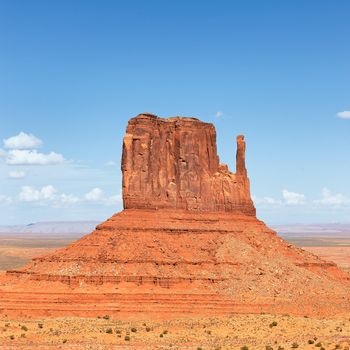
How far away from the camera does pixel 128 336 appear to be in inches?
2640

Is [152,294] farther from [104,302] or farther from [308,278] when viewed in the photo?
[308,278]

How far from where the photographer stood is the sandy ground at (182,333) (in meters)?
62.7

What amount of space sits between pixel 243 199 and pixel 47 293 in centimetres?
2794

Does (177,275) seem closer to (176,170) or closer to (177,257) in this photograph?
(177,257)

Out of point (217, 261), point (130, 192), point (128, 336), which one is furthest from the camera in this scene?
point (130, 192)

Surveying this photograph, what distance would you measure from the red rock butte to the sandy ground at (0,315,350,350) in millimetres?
4680

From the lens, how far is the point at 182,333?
70.3m

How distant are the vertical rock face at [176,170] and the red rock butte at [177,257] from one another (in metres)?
0.12

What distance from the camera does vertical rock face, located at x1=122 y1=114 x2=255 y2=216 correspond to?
9669cm

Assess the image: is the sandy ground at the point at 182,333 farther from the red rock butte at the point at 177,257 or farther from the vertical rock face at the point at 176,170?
the vertical rock face at the point at 176,170

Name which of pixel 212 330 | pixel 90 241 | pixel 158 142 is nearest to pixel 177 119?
pixel 158 142

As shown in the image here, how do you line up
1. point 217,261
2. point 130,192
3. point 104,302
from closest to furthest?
point 104,302, point 217,261, point 130,192

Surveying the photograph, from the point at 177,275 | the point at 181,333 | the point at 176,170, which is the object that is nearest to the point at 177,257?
the point at 177,275

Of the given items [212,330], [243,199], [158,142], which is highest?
[158,142]
